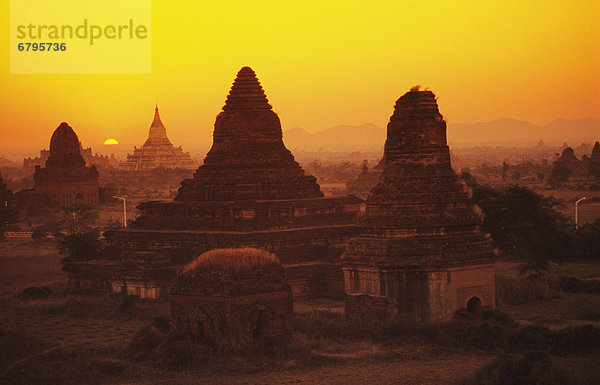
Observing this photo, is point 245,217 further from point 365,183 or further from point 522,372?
point 365,183

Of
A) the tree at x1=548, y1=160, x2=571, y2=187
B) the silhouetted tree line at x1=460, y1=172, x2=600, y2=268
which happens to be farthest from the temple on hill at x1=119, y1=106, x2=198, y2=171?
the silhouetted tree line at x1=460, y1=172, x2=600, y2=268

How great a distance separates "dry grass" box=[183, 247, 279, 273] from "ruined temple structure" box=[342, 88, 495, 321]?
83.3 inches

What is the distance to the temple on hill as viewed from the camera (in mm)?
130250

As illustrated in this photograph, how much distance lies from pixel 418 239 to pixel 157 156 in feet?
367

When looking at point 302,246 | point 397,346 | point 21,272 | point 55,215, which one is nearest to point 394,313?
point 397,346

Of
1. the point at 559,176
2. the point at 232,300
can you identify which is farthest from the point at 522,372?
the point at 559,176

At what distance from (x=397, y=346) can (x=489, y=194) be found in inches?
498

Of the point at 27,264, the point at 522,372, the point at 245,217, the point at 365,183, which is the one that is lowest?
the point at 522,372

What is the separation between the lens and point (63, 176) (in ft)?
232

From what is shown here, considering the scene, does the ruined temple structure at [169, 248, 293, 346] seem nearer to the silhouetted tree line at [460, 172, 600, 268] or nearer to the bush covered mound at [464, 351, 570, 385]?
the bush covered mound at [464, 351, 570, 385]

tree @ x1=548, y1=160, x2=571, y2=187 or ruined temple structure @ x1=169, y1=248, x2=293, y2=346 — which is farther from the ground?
tree @ x1=548, y1=160, x2=571, y2=187

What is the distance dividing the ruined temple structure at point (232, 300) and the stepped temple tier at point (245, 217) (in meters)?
6.91

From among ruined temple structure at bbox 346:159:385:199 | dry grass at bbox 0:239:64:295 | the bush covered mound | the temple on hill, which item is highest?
the temple on hill

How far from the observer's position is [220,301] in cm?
2002
